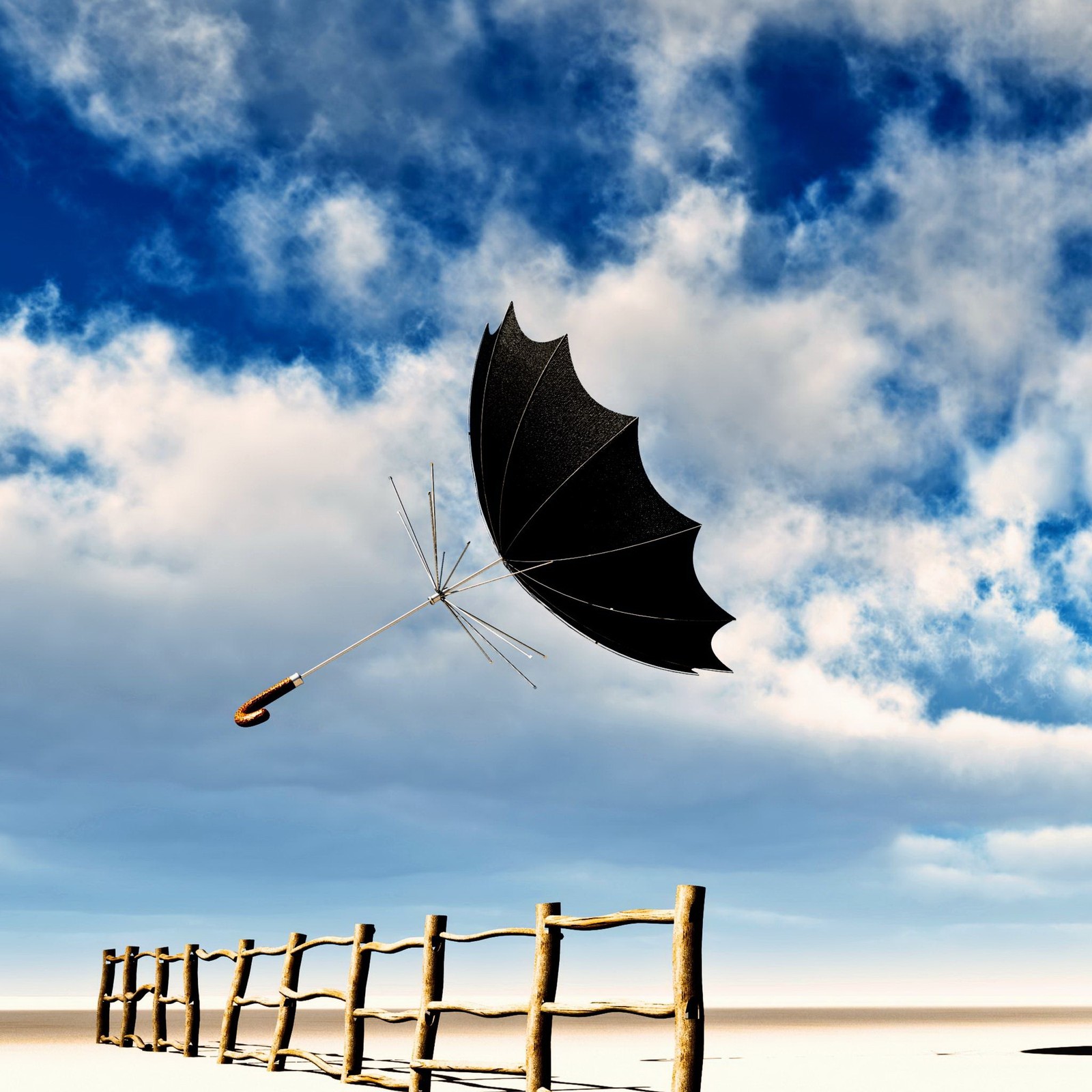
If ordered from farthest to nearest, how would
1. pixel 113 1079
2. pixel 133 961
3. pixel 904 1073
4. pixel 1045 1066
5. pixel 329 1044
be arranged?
pixel 329 1044, pixel 133 961, pixel 1045 1066, pixel 904 1073, pixel 113 1079

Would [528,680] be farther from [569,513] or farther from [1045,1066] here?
[1045,1066]

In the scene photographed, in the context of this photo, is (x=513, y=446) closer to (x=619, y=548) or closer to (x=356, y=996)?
(x=619, y=548)

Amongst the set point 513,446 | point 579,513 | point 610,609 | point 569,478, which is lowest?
point 610,609

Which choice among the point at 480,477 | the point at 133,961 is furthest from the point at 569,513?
the point at 133,961

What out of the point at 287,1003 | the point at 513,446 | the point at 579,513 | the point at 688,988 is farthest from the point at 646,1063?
the point at 513,446

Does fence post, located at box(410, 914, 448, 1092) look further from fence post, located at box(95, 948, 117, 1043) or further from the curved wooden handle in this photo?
fence post, located at box(95, 948, 117, 1043)

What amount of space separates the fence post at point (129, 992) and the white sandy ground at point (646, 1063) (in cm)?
41

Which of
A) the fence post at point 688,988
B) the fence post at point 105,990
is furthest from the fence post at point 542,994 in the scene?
the fence post at point 105,990

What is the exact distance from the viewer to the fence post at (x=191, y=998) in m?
14.3

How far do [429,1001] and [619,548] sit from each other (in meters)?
4.68

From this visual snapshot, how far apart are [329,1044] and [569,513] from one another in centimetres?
1406

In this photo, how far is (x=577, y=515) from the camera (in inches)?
460

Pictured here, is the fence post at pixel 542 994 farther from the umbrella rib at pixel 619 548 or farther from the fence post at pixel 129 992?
the fence post at pixel 129 992

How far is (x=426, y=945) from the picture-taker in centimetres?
1050
